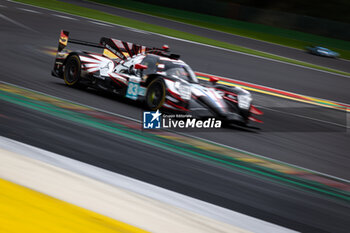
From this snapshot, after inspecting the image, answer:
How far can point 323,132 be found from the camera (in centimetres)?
952

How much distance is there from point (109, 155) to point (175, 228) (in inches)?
81.7

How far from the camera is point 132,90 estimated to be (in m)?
8.41

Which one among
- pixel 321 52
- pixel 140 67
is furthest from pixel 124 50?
pixel 321 52

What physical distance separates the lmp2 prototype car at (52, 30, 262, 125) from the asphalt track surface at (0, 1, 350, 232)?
0.28 metres

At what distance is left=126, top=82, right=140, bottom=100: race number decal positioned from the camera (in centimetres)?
837

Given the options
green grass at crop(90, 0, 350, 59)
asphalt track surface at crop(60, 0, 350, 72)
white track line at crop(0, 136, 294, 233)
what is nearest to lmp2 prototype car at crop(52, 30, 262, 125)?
white track line at crop(0, 136, 294, 233)

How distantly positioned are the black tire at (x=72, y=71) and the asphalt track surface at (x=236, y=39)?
14.0 metres

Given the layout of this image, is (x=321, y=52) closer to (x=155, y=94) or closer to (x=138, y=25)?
(x=138, y=25)

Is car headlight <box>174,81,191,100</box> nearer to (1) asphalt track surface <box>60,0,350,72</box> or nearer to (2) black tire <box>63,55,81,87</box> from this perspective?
(2) black tire <box>63,55,81,87</box>

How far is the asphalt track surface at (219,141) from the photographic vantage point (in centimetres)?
491

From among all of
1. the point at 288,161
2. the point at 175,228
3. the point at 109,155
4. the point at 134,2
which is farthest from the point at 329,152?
the point at 134,2

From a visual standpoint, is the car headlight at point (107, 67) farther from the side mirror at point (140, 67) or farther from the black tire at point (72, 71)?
the side mirror at point (140, 67)

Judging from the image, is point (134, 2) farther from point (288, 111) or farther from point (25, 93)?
point (25, 93)

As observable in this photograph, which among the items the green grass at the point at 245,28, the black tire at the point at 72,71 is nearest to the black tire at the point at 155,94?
the black tire at the point at 72,71
